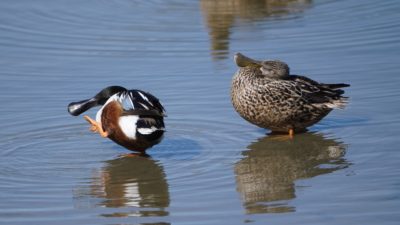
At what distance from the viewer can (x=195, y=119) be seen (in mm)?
9203

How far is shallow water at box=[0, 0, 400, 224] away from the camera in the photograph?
6875 mm

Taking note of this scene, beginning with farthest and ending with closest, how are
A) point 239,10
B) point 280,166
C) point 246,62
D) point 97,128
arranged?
1. point 239,10
2. point 246,62
3. point 97,128
4. point 280,166

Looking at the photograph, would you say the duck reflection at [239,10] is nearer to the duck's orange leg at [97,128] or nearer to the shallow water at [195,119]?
the shallow water at [195,119]

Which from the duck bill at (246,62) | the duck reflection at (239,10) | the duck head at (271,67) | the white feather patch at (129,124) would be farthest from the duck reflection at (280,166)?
the duck reflection at (239,10)

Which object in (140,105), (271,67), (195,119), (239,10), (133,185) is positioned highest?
(239,10)

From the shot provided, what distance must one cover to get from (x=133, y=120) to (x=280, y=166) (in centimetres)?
127

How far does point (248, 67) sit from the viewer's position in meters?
9.27

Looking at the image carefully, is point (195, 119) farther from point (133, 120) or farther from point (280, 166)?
point (280, 166)

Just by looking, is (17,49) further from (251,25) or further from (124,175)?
(124,175)

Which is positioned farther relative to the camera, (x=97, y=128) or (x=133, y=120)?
(x=97, y=128)

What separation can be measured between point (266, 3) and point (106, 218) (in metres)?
8.75

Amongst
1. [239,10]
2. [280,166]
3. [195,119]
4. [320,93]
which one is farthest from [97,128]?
[239,10]

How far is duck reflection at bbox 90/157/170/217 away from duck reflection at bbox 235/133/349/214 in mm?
592

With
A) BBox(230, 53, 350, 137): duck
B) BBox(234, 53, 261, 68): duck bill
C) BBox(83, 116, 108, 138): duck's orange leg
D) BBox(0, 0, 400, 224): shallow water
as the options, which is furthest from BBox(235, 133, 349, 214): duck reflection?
BBox(83, 116, 108, 138): duck's orange leg
